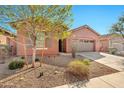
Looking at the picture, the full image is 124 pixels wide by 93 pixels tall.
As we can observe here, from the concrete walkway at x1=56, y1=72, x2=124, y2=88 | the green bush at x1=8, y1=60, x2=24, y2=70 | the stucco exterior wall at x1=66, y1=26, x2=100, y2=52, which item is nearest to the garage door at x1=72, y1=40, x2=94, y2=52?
the stucco exterior wall at x1=66, y1=26, x2=100, y2=52

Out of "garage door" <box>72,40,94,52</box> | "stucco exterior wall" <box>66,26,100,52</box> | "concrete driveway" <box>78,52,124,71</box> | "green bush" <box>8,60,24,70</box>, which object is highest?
"stucco exterior wall" <box>66,26,100,52</box>

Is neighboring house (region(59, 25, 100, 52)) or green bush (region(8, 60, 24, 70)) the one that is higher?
neighboring house (region(59, 25, 100, 52))

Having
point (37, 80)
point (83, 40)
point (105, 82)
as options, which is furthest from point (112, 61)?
point (83, 40)

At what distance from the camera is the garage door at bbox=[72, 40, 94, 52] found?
19281 mm

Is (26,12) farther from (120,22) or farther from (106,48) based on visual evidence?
(106,48)

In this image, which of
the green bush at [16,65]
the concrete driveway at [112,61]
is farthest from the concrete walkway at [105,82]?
the green bush at [16,65]

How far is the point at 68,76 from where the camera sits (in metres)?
6.58

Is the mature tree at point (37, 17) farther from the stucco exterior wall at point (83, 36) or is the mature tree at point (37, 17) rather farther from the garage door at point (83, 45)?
the garage door at point (83, 45)

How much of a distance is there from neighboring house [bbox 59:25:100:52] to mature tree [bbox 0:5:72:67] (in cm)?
1058

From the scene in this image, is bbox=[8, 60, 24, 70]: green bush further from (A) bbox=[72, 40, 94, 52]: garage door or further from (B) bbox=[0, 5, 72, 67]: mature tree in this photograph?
(A) bbox=[72, 40, 94, 52]: garage door

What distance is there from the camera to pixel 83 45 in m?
19.8

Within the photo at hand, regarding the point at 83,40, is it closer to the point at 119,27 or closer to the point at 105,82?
the point at 119,27

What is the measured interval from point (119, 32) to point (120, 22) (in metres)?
1.36
